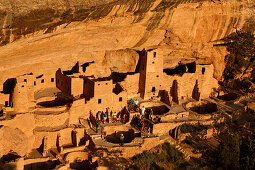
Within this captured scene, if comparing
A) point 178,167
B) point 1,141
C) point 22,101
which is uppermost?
point 22,101

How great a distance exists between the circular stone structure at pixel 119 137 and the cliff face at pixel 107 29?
5258mm

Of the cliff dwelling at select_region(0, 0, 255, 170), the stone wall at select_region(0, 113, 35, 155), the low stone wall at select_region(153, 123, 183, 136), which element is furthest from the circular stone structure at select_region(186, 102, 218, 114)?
the stone wall at select_region(0, 113, 35, 155)

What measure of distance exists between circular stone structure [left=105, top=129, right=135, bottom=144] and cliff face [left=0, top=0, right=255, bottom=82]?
5258 mm

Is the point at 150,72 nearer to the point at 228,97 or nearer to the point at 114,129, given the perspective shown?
the point at 114,129

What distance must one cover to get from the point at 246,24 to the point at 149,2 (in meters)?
8.85

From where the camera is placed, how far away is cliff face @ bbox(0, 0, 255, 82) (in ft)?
57.9

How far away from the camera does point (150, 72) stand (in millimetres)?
22391

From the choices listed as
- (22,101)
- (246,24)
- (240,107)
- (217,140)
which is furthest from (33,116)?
(246,24)

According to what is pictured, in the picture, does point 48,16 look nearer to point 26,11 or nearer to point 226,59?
point 26,11

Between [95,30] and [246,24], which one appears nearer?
[95,30]

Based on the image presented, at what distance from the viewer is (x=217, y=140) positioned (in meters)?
21.8

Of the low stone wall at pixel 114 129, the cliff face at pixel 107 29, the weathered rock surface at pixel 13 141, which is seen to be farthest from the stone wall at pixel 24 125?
the low stone wall at pixel 114 129

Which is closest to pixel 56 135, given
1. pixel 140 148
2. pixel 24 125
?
pixel 24 125

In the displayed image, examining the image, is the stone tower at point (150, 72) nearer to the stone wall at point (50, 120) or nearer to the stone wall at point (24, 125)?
the stone wall at point (50, 120)
